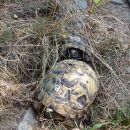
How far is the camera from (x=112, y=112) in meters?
3.34

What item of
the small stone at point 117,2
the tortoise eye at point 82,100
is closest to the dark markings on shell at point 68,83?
the tortoise eye at point 82,100

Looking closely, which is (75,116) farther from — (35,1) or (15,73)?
(35,1)

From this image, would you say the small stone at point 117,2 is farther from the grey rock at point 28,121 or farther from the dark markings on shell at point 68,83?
the grey rock at point 28,121

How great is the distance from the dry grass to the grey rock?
0.14 feet

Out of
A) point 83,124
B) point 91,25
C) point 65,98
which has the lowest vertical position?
point 83,124

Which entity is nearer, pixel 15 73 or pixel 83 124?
pixel 83 124

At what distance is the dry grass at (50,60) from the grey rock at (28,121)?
41mm

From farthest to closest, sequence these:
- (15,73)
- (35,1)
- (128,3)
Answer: (128,3)
(35,1)
(15,73)

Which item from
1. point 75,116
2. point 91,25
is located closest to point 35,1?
point 91,25

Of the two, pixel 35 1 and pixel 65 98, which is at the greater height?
pixel 35 1

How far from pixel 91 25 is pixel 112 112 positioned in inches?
38.4

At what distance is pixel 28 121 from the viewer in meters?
3.15

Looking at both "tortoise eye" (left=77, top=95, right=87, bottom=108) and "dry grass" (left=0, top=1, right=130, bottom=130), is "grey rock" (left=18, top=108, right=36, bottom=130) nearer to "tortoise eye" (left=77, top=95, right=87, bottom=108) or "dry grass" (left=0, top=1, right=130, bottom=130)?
"dry grass" (left=0, top=1, right=130, bottom=130)

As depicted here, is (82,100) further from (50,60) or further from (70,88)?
(50,60)
